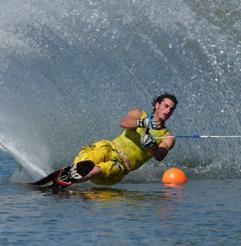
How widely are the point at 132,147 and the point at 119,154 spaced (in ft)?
0.62

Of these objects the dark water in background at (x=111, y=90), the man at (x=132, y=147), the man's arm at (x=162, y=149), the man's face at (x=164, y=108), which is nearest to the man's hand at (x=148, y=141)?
the man at (x=132, y=147)

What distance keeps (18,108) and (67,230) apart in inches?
247

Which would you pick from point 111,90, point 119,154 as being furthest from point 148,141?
point 111,90

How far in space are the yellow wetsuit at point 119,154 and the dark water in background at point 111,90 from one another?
8.3 inches

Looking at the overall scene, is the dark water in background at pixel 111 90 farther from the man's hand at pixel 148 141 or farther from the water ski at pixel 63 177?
the man's hand at pixel 148 141

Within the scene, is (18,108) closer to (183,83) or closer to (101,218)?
(183,83)

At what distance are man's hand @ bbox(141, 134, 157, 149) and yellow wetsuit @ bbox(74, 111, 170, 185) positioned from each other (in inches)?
15.1

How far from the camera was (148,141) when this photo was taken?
12727 millimetres

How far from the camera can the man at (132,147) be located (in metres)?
12.8

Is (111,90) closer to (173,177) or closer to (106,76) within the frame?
(106,76)

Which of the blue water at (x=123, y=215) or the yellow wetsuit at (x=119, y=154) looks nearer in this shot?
the blue water at (x=123, y=215)

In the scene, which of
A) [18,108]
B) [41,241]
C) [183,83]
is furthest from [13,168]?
[41,241]

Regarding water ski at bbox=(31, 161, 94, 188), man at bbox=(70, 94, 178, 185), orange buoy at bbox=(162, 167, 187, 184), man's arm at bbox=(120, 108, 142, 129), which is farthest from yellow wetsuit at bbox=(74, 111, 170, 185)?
orange buoy at bbox=(162, 167, 187, 184)

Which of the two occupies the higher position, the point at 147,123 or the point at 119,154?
the point at 147,123
